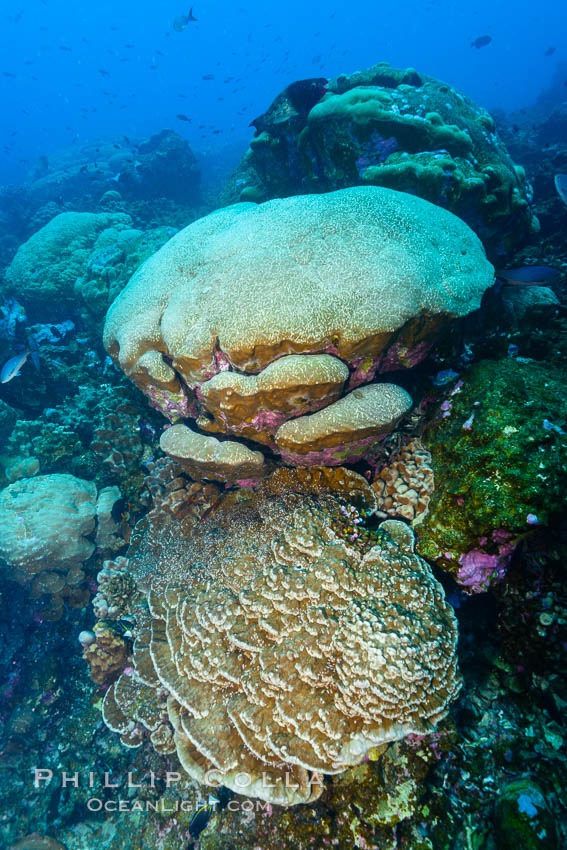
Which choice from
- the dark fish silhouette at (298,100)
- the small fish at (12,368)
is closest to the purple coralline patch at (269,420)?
the small fish at (12,368)

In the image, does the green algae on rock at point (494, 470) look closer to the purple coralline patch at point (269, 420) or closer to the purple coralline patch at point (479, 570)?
the purple coralline patch at point (479, 570)

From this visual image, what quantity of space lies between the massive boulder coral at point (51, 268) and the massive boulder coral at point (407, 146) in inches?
195

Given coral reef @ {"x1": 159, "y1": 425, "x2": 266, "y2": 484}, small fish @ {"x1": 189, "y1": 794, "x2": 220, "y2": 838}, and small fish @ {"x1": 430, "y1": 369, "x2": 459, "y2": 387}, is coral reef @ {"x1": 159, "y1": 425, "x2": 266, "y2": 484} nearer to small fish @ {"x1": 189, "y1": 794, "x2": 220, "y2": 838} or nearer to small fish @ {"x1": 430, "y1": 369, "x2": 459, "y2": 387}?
small fish @ {"x1": 430, "y1": 369, "x2": 459, "y2": 387}

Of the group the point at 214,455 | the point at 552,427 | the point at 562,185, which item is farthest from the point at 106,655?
the point at 562,185

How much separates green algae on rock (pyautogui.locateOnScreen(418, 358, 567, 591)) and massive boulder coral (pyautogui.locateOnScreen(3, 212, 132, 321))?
8.56 m

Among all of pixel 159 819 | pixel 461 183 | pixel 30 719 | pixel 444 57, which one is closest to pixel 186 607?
pixel 159 819

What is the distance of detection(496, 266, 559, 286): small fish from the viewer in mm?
3752

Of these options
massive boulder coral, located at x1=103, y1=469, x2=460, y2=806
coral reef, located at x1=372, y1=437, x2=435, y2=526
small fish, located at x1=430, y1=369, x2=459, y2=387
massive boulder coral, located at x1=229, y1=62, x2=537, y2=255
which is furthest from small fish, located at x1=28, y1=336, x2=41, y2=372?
massive boulder coral, located at x1=229, y1=62, x2=537, y2=255

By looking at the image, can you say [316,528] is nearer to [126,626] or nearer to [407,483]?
[407,483]

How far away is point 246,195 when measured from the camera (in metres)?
8.53

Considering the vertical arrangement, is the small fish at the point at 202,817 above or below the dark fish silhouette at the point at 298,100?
below

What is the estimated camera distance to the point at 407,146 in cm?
562

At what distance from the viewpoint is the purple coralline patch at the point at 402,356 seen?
3611 millimetres

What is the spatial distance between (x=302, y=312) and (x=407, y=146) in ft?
15.0
